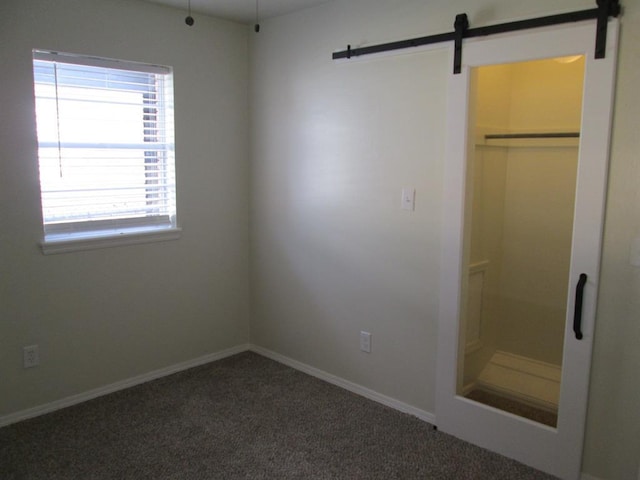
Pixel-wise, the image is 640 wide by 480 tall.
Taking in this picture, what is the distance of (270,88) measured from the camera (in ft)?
12.5

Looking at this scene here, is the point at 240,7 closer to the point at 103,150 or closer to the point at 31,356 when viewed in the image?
the point at 103,150

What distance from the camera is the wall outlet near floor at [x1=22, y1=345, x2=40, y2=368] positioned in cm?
307

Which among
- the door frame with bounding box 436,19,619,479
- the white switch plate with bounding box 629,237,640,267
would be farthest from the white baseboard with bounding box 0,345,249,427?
the white switch plate with bounding box 629,237,640,267

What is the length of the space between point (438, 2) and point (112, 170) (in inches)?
84.8

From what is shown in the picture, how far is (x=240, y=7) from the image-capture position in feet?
11.3

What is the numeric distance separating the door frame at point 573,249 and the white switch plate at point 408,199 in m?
0.22

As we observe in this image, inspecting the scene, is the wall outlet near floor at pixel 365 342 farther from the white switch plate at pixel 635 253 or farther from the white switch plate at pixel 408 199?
the white switch plate at pixel 635 253

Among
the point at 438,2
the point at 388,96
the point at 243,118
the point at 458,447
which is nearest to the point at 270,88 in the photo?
the point at 243,118

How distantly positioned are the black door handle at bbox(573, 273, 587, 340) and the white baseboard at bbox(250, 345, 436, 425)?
3.25ft

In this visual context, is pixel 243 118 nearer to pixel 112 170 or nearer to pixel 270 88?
pixel 270 88

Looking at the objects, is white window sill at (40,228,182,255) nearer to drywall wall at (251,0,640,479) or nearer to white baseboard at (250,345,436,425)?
drywall wall at (251,0,640,479)

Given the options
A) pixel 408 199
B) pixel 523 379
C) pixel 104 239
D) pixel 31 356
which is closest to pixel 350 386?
pixel 523 379

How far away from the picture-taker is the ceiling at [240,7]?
3.34 meters

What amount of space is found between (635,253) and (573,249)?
0.82 ft
